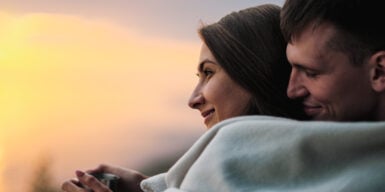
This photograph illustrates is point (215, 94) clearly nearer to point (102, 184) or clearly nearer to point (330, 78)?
point (102, 184)

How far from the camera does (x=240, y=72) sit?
1.49m

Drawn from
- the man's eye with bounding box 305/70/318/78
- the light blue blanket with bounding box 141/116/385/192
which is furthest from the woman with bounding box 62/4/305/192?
the light blue blanket with bounding box 141/116/385/192

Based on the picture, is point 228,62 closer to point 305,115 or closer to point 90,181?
point 305,115

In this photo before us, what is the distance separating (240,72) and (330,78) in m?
0.37

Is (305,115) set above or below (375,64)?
below

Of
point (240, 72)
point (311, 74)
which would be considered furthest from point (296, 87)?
point (240, 72)

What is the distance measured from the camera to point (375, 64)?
1.12 m

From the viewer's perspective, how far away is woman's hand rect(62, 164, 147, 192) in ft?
4.67

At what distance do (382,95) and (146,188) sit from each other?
458 millimetres

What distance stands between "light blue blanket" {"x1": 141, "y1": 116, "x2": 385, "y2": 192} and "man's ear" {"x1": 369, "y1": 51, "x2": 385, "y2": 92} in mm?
92

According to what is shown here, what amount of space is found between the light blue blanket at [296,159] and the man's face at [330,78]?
10 centimetres

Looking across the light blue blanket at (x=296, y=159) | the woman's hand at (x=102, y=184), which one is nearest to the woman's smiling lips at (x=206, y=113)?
the woman's hand at (x=102, y=184)

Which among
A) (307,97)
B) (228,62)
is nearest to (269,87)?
(228,62)

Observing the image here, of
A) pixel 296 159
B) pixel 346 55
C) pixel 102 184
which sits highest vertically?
pixel 346 55
